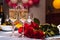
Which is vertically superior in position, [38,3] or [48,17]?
[38,3]

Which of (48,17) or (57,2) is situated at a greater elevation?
(57,2)

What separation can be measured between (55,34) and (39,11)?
289cm

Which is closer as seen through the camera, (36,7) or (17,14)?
(17,14)

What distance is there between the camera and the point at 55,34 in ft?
5.48

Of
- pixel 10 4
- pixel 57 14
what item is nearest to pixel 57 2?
pixel 57 14

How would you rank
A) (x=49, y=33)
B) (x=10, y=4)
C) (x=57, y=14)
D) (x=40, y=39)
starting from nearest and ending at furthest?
(x=40, y=39) → (x=49, y=33) → (x=10, y=4) → (x=57, y=14)

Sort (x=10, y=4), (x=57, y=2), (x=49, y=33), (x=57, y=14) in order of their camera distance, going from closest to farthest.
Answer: (x=49, y=33)
(x=57, y=2)
(x=10, y=4)
(x=57, y=14)

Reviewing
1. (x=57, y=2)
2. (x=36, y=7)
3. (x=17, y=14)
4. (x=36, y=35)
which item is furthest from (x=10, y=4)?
(x=36, y=35)

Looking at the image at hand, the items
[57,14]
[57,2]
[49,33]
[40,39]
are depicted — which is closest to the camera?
[40,39]

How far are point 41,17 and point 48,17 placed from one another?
173 millimetres

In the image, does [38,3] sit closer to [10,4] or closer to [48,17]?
[48,17]

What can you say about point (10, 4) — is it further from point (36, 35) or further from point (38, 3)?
point (36, 35)

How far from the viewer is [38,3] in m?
4.50

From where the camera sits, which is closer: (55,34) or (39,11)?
(55,34)
